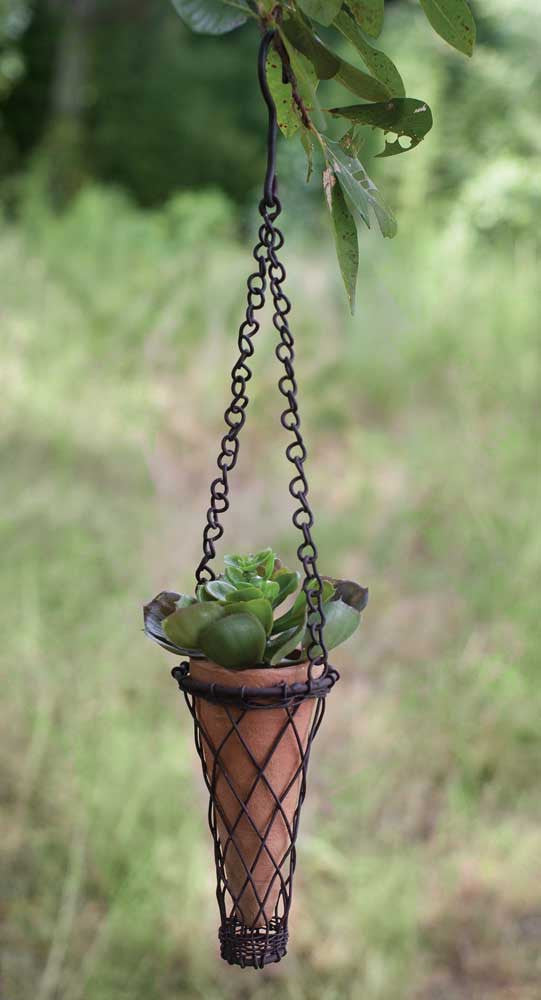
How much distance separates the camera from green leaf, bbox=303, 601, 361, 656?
0.73 meters

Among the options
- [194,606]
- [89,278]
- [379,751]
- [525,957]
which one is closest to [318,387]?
[89,278]

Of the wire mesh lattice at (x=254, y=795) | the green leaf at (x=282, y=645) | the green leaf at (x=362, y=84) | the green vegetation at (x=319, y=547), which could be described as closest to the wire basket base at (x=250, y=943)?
the wire mesh lattice at (x=254, y=795)

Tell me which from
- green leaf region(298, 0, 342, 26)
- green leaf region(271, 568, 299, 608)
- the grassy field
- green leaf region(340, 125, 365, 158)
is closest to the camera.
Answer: green leaf region(298, 0, 342, 26)

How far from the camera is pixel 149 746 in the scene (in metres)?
2.13

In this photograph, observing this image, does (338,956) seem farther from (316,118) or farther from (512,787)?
(316,118)

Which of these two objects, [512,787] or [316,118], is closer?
[316,118]

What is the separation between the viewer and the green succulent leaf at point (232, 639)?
2.27 ft

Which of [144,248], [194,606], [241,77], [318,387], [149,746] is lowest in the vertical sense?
[194,606]

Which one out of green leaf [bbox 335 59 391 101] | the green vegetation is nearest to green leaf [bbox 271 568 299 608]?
green leaf [bbox 335 59 391 101]

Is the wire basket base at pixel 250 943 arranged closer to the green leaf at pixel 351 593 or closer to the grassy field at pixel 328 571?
the green leaf at pixel 351 593

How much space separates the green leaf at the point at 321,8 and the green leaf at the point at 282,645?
1.22 feet

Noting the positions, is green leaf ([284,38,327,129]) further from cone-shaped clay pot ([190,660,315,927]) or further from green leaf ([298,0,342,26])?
cone-shaped clay pot ([190,660,315,927])

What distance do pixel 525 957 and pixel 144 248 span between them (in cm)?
344

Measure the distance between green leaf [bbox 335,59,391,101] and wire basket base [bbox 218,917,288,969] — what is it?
0.55 metres
